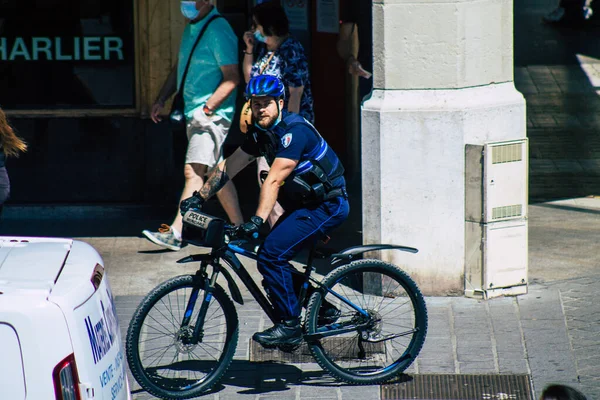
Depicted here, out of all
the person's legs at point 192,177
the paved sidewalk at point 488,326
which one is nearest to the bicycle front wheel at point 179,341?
the paved sidewalk at point 488,326

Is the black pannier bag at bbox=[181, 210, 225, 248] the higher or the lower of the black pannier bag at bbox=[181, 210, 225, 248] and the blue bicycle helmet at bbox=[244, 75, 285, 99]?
the lower

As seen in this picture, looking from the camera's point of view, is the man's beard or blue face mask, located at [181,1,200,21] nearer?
the man's beard

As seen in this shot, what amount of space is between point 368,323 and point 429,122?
1.90 meters

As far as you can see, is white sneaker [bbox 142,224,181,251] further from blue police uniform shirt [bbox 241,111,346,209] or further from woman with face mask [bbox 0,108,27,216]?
blue police uniform shirt [bbox 241,111,346,209]

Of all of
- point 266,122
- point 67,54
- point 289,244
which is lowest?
point 289,244

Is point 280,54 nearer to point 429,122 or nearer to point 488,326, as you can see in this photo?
point 429,122

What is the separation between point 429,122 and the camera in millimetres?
7926

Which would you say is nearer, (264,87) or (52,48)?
(264,87)

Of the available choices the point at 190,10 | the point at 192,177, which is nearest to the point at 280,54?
the point at 190,10

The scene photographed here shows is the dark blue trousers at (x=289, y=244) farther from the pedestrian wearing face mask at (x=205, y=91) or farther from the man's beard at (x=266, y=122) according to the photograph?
the pedestrian wearing face mask at (x=205, y=91)

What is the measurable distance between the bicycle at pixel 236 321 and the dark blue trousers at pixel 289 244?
0.09 metres

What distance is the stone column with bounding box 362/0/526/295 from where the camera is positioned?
791 centimetres

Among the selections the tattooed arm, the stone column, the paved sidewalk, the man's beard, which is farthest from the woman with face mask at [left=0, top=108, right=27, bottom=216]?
the stone column

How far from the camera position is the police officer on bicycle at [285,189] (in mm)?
6320
